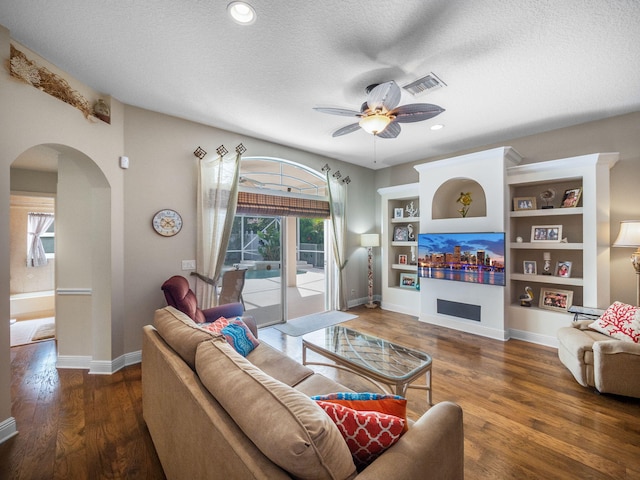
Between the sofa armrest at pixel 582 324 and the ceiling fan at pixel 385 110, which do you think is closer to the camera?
the ceiling fan at pixel 385 110

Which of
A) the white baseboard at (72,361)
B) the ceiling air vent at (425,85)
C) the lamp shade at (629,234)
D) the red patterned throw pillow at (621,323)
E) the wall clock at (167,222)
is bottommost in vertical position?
the white baseboard at (72,361)

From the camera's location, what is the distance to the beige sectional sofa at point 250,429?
33.1 inches

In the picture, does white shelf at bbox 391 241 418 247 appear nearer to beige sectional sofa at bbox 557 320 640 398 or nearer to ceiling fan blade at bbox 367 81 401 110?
beige sectional sofa at bbox 557 320 640 398

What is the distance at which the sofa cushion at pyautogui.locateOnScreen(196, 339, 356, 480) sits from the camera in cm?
81

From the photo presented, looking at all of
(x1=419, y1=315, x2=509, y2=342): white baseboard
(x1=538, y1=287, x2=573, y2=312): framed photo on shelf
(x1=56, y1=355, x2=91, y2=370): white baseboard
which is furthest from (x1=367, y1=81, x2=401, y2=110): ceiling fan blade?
(x1=56, y1=355, x2=91, y2=370): white baseboard

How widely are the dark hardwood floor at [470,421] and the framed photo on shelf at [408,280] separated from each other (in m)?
2.07

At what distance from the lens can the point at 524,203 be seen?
3979 mm

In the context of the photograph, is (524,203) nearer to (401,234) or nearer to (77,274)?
(401,234)

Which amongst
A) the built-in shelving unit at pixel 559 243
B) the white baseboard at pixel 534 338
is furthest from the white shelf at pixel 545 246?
the white baseboard at pixel 534 338

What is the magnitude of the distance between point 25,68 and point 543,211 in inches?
218

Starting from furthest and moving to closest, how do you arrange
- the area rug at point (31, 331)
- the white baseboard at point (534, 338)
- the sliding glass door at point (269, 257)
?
1. the sliding glass door at point (269, 257)
2. the area rug at point (31, 331)
3. the white baseboard at point (534, 338)

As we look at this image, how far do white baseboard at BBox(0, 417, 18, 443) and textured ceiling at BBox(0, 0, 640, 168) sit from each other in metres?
2.80

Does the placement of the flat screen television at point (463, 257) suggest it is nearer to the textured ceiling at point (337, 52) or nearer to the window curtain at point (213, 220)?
the textured ceiling at point (337, 52)

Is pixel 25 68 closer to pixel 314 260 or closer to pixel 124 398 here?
pixel 124 398
